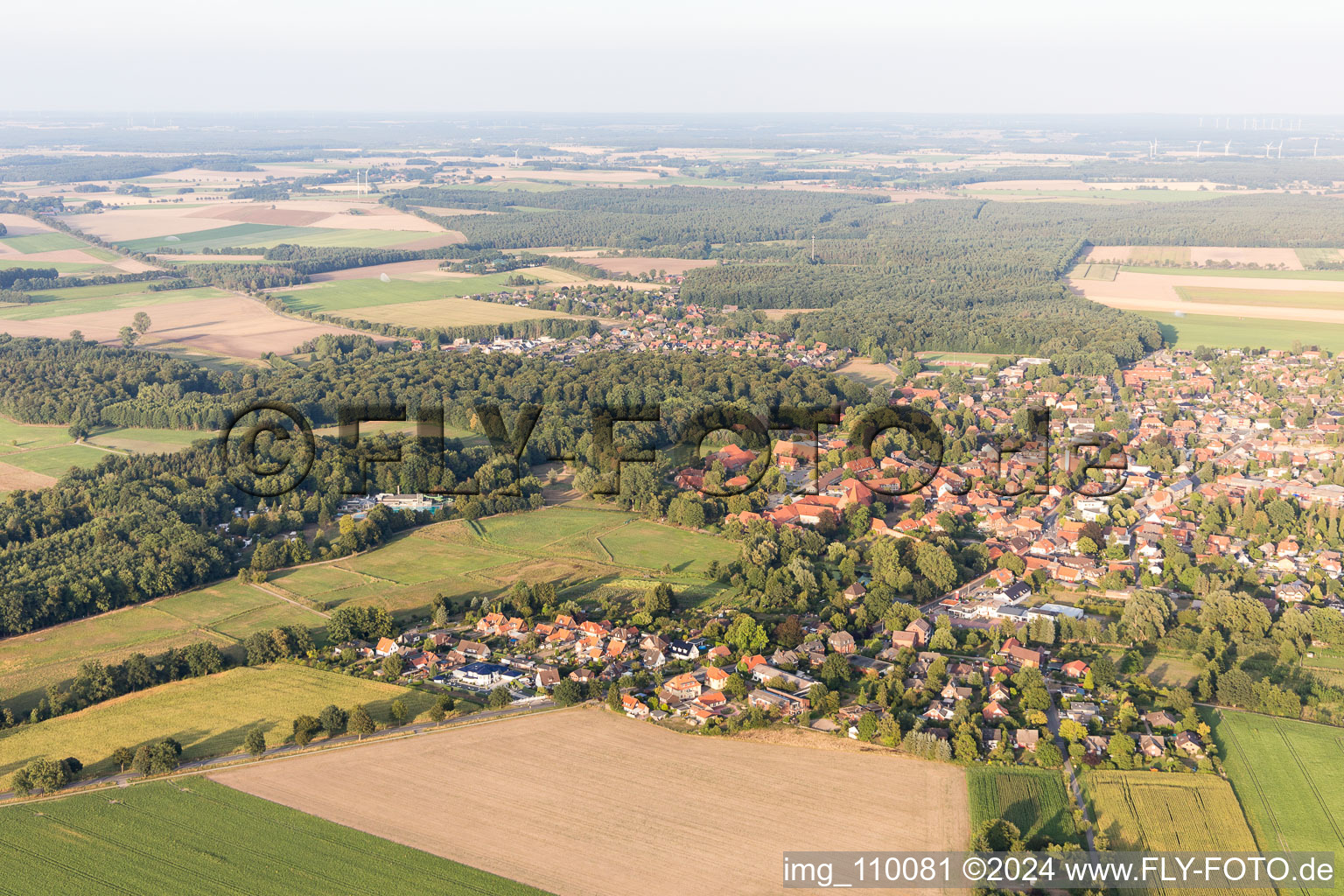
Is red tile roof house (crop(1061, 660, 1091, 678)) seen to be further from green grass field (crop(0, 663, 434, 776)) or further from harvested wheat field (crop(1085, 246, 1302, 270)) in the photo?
harvested wheat field (crop(1085, 246, 1302, 270))

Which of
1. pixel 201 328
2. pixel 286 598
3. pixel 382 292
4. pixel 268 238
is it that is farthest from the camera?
pixel 268 238

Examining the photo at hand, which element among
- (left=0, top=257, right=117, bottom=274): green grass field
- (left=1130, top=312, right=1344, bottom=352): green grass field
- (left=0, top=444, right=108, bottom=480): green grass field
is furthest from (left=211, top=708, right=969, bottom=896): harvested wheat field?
(left=0, top=257, right=117, bottom=274): green grass field

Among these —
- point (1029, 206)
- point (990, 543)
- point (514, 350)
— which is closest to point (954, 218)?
point (1029, 206)

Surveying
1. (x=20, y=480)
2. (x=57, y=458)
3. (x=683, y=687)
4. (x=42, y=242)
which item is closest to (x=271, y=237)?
(x=42, y=242)

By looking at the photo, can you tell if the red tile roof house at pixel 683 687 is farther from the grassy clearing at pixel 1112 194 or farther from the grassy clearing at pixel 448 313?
the grassy clearing at pixel 1112 194

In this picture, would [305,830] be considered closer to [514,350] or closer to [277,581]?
[277,581]

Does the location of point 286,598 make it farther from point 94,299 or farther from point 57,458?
point 94,299
